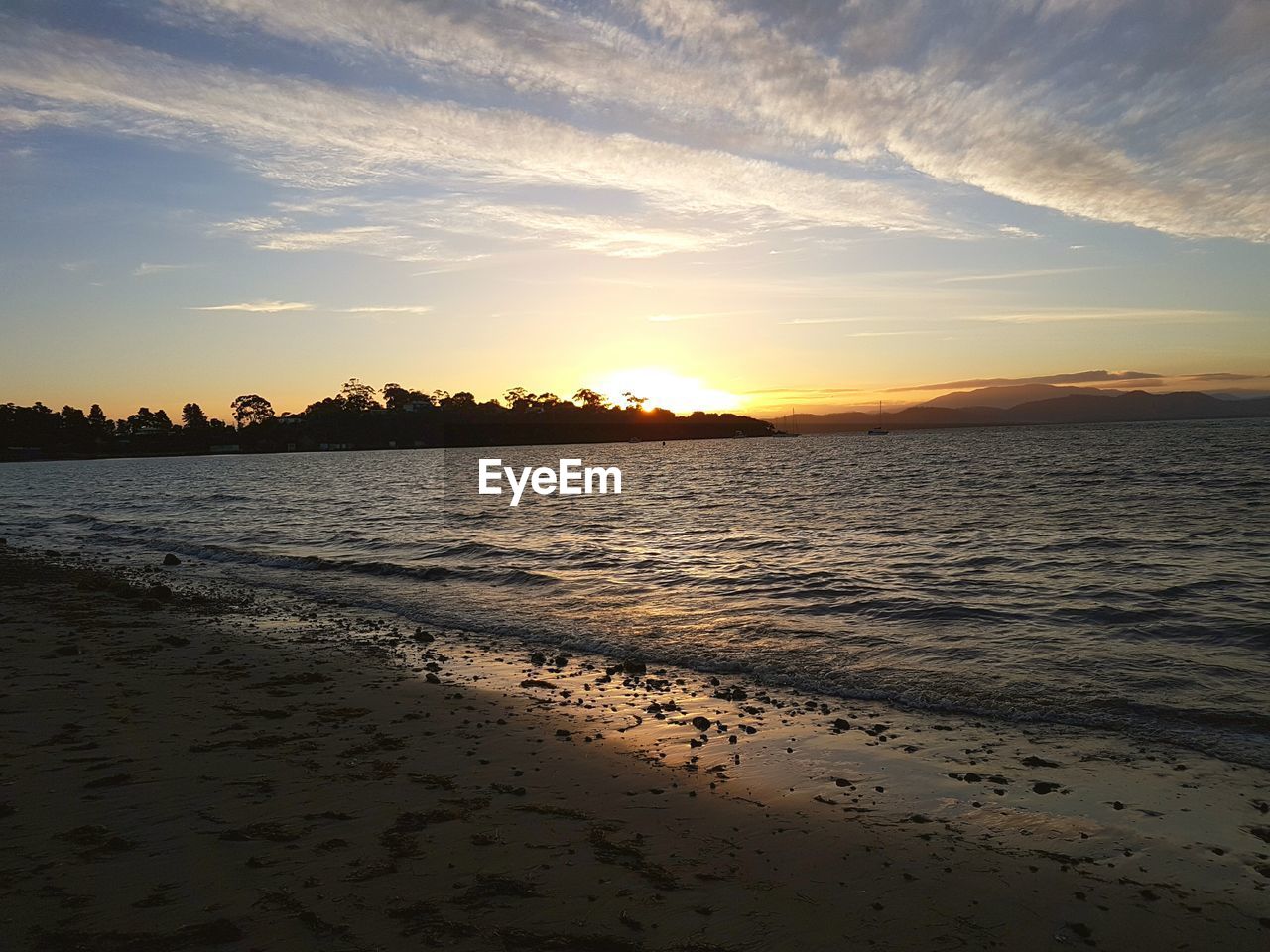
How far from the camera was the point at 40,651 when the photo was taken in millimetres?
12570

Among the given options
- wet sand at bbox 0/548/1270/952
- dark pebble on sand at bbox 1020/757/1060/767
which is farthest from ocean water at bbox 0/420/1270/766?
wet sand at bbox 0/548/1270/952

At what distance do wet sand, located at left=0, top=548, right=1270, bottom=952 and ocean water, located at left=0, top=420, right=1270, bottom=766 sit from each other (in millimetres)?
2090

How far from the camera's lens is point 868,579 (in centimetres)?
2100

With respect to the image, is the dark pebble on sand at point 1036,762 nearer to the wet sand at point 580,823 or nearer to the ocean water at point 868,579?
the wet sand at point 580,823

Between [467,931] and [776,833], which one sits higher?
[467,931]

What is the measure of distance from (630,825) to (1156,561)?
21.6 m

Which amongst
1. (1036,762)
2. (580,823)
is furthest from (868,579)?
(580,823)

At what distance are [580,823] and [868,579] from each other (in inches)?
624

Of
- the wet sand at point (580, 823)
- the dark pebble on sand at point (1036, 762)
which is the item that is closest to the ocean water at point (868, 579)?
the dark pebble on sand at point (1036, 762)

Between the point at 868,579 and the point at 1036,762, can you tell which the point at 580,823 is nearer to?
the point at 1036,762

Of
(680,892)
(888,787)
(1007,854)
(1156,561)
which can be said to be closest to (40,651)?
(680,892)

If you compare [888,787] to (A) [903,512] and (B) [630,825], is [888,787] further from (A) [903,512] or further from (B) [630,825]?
(A) [903,512]

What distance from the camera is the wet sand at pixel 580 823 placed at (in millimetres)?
5129

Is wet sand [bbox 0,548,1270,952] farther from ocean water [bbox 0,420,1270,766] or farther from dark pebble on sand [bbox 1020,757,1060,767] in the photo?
ocean water [bbox 0,420,1270,766]
